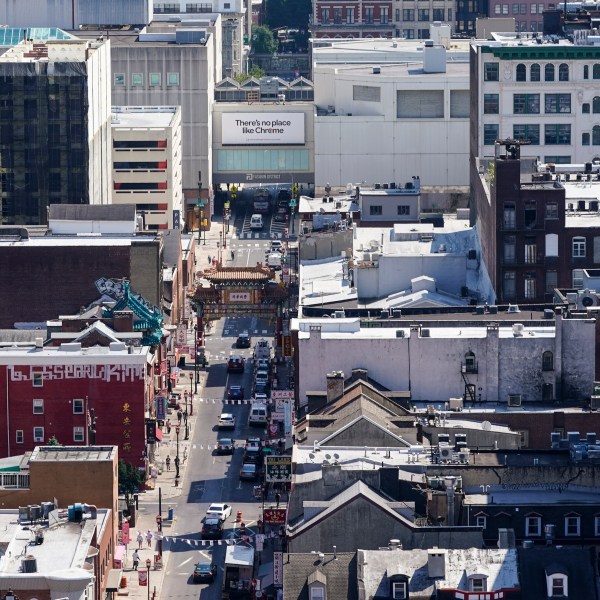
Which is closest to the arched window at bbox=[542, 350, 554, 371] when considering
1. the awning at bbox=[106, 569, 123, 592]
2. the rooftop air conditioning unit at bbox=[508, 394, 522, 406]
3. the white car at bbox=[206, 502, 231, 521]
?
the rooftop air conditioning unit at bbox=[508, 394, 522, 406]

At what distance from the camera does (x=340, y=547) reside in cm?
15875

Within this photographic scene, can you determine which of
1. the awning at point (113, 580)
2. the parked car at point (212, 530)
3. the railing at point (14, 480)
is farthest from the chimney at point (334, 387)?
the railing at point (14, 480)

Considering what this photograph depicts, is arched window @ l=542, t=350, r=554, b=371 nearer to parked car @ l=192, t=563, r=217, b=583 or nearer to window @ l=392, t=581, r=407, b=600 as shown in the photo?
parked car @ l=192, t=563, r=217, b=583

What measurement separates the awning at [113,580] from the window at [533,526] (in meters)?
27.8

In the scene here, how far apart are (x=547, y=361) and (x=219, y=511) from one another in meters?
24.9

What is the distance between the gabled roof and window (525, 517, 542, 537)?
46.2 feet

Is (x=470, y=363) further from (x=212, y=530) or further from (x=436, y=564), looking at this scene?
(x=436, y=564)

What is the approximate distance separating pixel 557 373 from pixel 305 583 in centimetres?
4931

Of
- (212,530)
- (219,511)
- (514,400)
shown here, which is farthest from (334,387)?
(219,511)

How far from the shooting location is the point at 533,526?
528ft

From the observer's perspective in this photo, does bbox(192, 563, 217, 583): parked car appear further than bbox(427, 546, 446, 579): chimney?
Yes

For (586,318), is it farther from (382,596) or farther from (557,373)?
(382,596)

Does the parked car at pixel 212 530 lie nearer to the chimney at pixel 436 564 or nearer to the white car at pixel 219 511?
the white car at pixel 219 511

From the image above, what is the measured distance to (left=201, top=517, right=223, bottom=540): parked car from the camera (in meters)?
194
